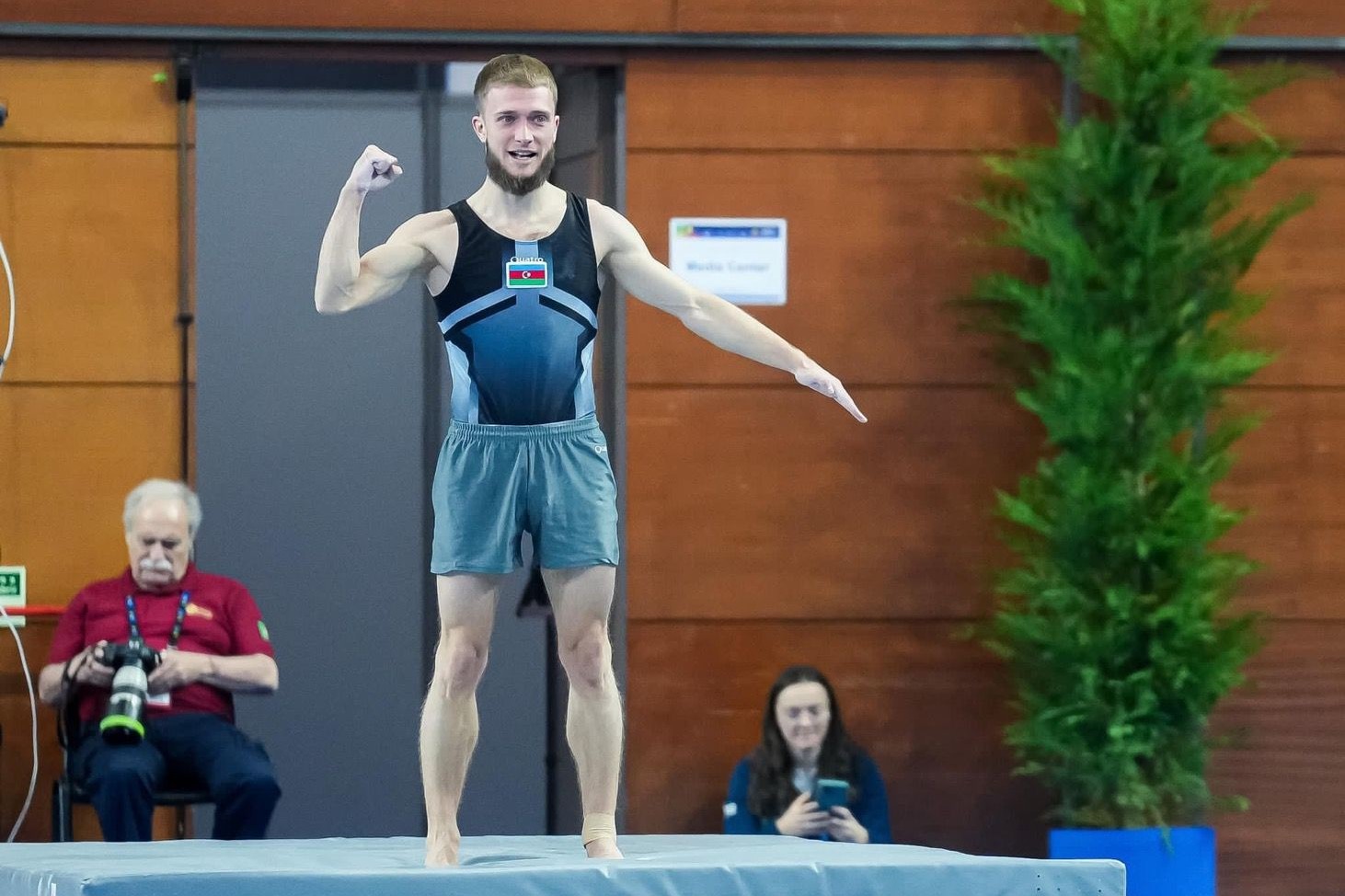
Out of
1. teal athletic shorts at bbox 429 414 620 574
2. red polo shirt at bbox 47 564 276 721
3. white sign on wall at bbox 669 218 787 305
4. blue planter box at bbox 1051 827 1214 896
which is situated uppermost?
white sign on wall at bbox 669 218 787 305

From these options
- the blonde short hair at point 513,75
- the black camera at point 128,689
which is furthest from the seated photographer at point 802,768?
the blonde short hair at point 513,75

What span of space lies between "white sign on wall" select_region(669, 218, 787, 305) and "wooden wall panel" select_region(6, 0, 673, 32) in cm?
59

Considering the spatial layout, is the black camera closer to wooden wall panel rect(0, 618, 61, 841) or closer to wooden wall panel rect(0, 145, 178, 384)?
wooden wall panel rect(0, 618, 61, 841)

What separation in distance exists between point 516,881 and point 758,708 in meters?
2.57

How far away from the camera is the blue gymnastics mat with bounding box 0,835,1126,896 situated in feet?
10.4

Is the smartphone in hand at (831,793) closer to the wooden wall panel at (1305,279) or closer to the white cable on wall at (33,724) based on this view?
the wooden wall panel at (1305,279)

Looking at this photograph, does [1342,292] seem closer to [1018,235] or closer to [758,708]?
[1018,235]

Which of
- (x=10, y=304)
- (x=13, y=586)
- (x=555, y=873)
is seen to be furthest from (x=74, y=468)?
(x=555, y=873)

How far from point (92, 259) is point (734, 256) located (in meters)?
1.84

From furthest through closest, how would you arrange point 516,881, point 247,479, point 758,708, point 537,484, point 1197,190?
point 247,479, point 758,708, point 1197,190, point 537,484, point 516,881

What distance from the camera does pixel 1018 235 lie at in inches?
215

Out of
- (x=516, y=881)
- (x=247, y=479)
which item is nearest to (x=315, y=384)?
(x=247, y=479)

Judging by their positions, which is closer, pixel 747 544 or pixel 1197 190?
pixel 1197 190

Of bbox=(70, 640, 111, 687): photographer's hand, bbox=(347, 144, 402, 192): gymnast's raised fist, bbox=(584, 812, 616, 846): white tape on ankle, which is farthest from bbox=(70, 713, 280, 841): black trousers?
bbox=(347, 144, 402, 192): gymnast's raised fist
